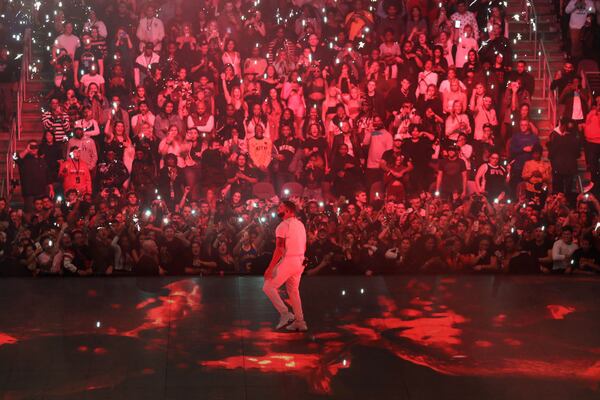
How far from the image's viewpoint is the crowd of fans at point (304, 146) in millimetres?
18750

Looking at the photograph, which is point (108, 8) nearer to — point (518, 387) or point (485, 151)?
point (485, 151)

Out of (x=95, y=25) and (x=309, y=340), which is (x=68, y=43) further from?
(x=309, y=340)

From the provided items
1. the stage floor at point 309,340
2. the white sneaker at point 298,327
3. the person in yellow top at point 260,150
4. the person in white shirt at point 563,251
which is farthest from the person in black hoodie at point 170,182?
the person in white shirt at point 563,251

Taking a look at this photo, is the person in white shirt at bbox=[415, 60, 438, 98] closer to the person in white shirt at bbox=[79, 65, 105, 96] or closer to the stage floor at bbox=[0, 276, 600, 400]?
the stage floor at bbox=[0, 276, 600, 400]

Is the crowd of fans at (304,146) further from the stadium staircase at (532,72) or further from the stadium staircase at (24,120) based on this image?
the stadium staircase at (24,120)

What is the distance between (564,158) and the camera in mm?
21250

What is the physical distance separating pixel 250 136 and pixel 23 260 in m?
4.87

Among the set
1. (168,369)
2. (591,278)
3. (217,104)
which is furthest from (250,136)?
(168,369)

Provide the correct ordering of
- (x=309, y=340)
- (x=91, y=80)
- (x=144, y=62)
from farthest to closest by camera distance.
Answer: (x=144, y=62), (x=91, y=80), (x=309, y=340)

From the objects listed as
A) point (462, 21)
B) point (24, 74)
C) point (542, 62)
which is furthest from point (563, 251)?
point (24, 74)

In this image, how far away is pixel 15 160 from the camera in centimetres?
2088

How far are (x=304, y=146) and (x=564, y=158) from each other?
4.16 metres

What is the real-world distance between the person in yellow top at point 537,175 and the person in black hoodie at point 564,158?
23 centimetres

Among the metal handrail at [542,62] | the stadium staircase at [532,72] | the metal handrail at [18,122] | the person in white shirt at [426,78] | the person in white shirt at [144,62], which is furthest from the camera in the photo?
the metal handrail at [542,62]
